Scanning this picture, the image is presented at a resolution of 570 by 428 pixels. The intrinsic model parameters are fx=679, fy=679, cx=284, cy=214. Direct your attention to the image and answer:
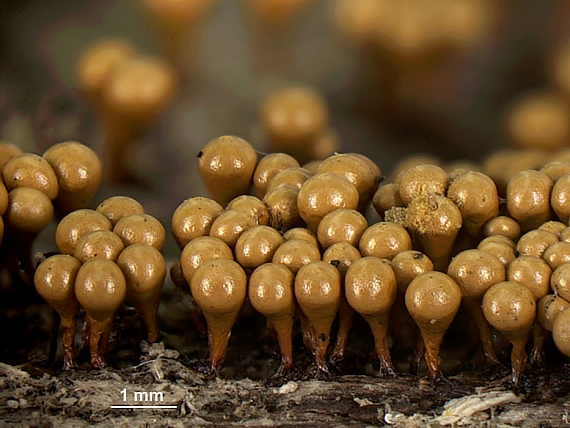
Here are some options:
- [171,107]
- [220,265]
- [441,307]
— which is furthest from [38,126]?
[441,307]

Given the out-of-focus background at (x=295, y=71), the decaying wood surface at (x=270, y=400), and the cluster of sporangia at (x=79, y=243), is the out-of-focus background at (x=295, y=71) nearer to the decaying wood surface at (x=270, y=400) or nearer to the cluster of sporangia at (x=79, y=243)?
the cluster of sporangia at (x=79, y=243)

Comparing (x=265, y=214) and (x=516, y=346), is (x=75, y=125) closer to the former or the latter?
(x=265, y=214)

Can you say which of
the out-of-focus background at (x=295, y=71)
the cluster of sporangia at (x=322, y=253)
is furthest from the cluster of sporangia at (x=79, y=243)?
the out-of-focus background at (x=295, y=71)

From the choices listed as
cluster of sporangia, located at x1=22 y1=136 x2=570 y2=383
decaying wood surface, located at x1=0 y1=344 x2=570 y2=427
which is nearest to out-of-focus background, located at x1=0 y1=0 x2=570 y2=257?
cluster of sporangia, located at x1=22 y1=136 x2=570 y2=383

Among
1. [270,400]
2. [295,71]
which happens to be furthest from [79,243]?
[295,71]

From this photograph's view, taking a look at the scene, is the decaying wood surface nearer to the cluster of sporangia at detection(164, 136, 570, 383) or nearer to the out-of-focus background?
the cluster of sporangia at detection(164, 136, 570, 383)
